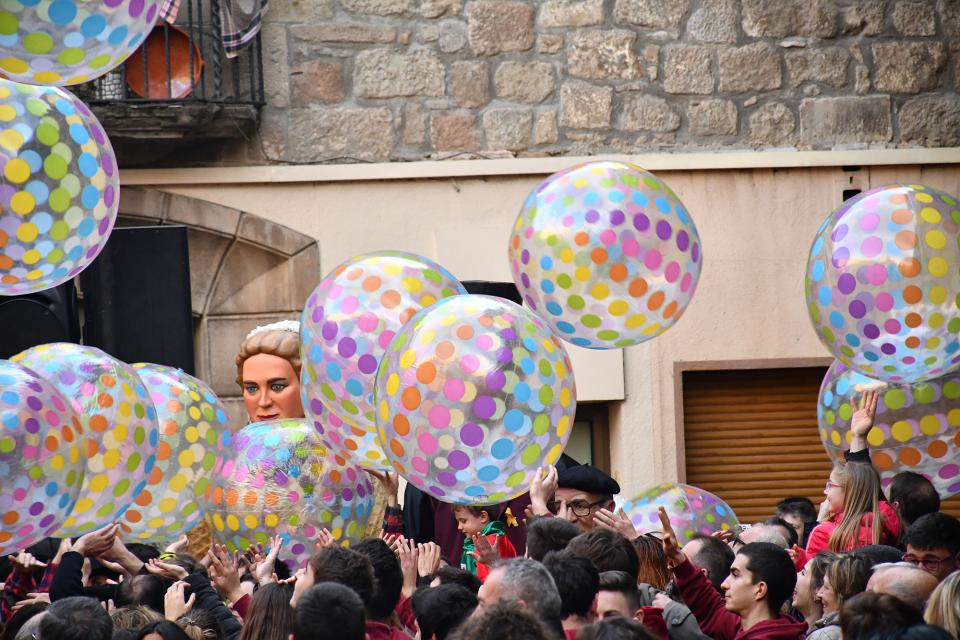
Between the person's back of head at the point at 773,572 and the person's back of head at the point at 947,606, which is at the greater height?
the person's back of head at the point at 947,606

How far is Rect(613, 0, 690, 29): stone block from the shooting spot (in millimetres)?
9414

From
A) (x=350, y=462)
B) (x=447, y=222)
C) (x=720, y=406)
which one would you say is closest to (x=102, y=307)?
(x=350, y=462)

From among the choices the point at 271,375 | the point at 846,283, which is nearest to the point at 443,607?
the point at 846,283

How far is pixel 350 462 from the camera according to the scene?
18.5 feet

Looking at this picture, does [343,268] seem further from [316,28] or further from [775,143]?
[775,143]

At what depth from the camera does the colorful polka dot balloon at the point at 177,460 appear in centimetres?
555

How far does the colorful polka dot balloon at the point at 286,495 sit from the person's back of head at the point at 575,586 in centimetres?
174

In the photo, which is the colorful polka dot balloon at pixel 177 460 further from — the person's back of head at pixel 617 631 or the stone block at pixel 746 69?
the stone block at pixel 746 69

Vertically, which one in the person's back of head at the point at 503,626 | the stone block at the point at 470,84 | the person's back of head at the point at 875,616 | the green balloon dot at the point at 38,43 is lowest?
the person's back of head at the point at 875,616

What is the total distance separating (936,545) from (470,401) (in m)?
1.53

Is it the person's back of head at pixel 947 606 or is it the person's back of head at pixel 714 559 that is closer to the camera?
the person's back of head at pixel 947 606

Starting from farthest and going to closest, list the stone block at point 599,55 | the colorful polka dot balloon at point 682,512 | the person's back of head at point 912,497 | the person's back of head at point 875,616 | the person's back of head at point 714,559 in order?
the stone block at point 599,55, the colorful polka dot balloon at point 682,512, the person's back of head at point 912,497, the person's back of head at point 714,559, the person's back of head at point 875,616

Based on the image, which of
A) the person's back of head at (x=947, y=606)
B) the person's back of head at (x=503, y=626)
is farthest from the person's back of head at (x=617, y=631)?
the person's back of head at (x=947, y=606)

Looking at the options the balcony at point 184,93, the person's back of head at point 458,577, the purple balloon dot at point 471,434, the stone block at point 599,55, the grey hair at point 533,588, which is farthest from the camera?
the stone block at point 599,55
